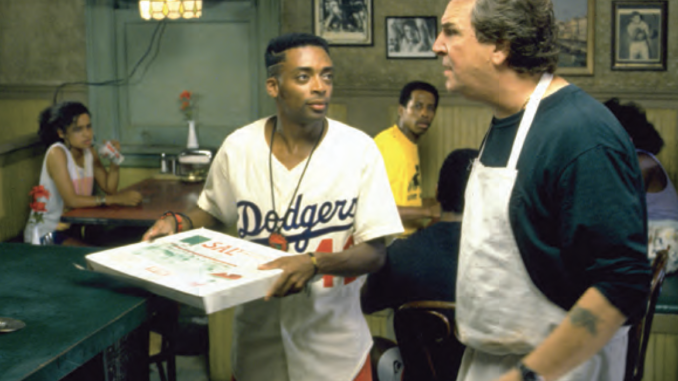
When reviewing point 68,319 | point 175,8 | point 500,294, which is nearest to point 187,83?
point 175,8

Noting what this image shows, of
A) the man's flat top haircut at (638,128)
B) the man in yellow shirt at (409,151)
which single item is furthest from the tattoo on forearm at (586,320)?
the man's flat top haircut at (638,128)

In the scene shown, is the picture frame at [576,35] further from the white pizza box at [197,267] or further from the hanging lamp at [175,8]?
the white pizza box at [197,267]

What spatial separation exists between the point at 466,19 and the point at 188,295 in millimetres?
819

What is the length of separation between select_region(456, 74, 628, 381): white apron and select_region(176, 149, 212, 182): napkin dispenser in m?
4.07

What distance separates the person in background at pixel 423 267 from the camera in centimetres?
261

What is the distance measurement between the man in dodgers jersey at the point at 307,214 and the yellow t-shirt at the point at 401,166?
221cm

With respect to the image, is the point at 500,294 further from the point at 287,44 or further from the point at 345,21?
the point at 345,21

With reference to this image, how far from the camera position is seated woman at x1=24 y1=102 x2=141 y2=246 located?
4848 millimetres

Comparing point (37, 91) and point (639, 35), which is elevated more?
point (639, 35)

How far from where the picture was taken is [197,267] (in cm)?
185

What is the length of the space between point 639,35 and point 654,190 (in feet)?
5.32

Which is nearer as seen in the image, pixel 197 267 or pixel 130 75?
pixel 197 267

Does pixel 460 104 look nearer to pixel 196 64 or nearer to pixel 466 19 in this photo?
pixel 196 64

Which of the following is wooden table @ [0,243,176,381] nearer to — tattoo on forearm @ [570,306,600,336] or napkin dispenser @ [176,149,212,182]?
tattoo on forearm @ [570,306,600,336]
